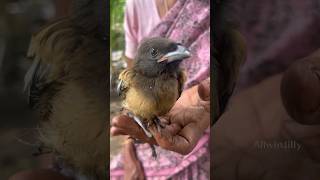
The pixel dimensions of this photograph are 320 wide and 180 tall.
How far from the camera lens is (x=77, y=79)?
4.91 ft

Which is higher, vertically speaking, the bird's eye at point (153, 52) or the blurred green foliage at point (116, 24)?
the blurred green foliage at point (116, 24)

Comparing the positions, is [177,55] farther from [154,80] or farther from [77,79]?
[77,79]

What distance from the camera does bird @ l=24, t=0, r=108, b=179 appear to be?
4.90ft

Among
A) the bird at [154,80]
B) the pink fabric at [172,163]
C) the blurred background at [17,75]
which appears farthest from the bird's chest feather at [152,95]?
the blurred background at [17,75]

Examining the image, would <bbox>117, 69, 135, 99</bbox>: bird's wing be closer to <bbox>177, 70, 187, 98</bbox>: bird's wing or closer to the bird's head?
the bird's head

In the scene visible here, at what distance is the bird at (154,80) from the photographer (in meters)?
1.48

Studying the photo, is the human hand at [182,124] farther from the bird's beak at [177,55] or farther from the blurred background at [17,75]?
the blurred background at [17,75]

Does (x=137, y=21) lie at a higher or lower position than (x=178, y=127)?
higher

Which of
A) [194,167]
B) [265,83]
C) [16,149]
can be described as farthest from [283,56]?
[16,149]

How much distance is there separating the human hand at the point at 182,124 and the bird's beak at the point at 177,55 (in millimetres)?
102

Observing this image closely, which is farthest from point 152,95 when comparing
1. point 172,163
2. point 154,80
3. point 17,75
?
point 17,75

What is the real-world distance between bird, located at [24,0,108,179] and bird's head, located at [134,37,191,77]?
0.40 ft

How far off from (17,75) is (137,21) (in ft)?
1.34

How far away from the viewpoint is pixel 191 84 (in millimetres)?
1495
